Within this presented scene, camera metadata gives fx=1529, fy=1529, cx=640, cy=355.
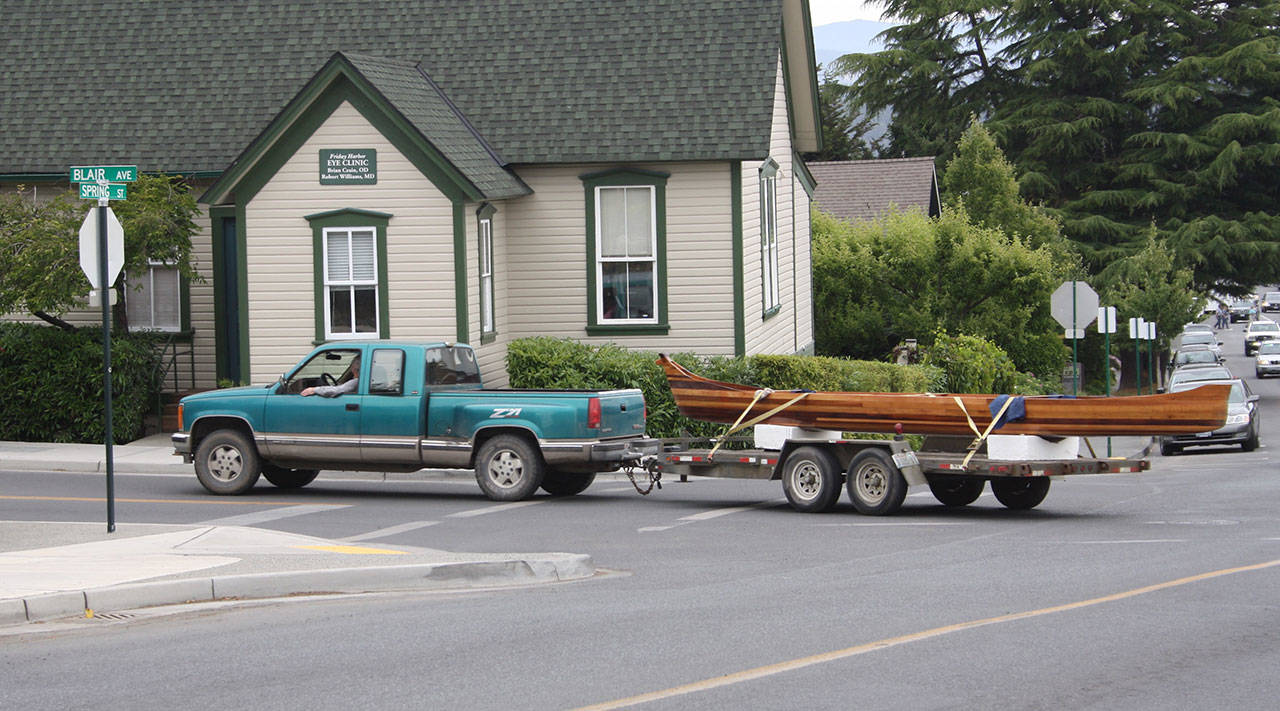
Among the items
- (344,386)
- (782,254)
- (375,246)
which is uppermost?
(782,254)

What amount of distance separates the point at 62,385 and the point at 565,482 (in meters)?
9.57

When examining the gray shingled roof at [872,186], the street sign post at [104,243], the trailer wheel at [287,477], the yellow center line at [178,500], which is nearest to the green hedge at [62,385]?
the trailer wheel at [287,477]

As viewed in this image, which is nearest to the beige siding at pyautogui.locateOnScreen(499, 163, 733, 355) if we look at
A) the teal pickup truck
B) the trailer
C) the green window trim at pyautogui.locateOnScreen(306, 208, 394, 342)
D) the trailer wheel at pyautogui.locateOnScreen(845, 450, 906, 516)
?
the green window trim at pyautogui.locateOnScreen(306, 208, 394, 342)

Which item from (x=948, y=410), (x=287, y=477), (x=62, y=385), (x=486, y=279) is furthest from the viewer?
(x=486, y=279)

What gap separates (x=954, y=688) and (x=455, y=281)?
15.5 meters

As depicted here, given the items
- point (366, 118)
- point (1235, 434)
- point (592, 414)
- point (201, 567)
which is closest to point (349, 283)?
point (366, 118)

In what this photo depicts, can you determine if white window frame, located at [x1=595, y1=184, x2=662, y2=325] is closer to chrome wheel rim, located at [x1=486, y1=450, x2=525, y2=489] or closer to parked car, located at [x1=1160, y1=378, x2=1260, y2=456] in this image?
chrome wheel rim, located at [x1=486, y1=450, x2=525, y2=489]

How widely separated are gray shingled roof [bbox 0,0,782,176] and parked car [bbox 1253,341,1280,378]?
48.7m

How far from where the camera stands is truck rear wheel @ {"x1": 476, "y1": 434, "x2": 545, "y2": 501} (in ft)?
57.5

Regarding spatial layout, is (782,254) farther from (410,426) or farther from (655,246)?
(410,426)

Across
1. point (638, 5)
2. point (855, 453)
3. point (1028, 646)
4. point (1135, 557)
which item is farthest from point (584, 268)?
point (1028, 646)

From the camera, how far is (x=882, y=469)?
16188 mm

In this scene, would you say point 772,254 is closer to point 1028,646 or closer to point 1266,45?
point 1028,646

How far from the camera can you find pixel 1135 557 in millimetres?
13148
